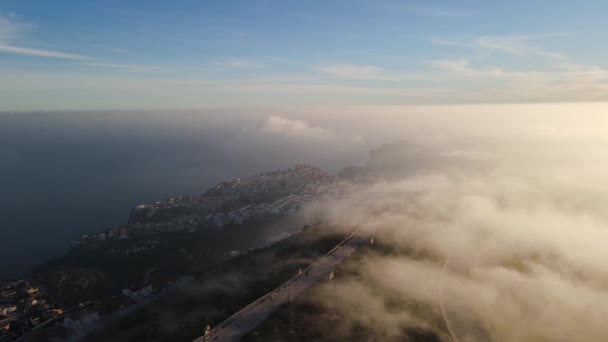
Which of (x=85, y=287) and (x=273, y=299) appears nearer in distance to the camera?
(x=273, y=299)

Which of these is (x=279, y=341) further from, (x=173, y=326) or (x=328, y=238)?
(x=328, y=238)

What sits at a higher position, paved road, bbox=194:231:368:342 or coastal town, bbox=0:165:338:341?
paved road, bbox=194:231:368:342

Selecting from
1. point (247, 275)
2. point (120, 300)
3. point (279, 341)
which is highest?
point (279, 341)

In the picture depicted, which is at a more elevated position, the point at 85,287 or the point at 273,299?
the point at 273,299

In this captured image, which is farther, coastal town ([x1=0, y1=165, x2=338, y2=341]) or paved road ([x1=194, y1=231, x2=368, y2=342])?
coastal town ([x1=0, y1=165, x2=338, y2=341])

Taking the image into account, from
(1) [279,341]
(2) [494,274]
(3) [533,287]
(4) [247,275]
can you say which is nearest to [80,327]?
(4) [247,275]

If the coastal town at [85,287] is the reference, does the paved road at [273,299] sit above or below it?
above

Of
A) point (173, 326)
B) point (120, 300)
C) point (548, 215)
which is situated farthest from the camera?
point (548, 215)

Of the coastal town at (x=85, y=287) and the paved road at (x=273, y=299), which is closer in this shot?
the paved road at (x=273, y=299)
